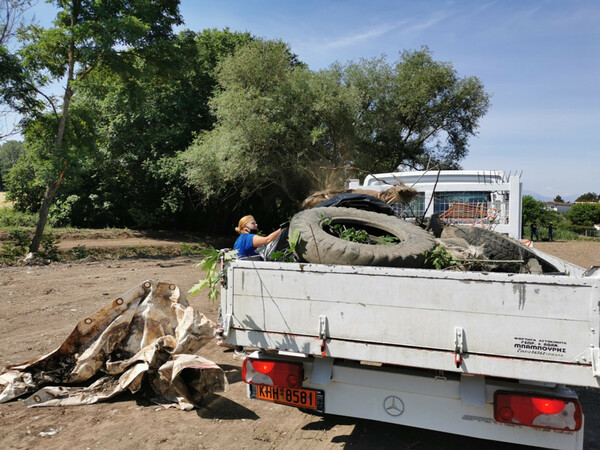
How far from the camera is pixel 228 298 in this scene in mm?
3277

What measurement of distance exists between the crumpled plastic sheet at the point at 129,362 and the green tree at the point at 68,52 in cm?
1004

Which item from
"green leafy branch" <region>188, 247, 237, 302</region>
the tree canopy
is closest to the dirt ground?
"green leafy branch" <region>188, 247, 237, 302</region>

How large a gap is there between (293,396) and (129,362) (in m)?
1.64

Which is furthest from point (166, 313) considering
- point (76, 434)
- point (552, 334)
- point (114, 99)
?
point (114, 99)

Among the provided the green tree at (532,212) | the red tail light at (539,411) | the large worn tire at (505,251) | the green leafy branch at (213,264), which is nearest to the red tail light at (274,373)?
the green leafy branch at (213,264)

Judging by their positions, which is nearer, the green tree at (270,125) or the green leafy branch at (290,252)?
the green leafy branch at (290,252)

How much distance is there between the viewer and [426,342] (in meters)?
2.75

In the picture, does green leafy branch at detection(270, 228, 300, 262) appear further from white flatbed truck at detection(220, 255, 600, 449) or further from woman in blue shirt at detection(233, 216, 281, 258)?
woman in blue shirt at detection(233, 216, 281, 258)

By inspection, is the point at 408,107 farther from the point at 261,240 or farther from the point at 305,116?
the point at 261,240

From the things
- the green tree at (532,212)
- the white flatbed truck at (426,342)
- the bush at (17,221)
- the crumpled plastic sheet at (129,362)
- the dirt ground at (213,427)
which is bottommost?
the dirt ground at (213,427)

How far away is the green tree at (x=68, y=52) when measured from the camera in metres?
12.4

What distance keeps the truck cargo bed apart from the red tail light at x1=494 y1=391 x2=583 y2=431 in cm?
18

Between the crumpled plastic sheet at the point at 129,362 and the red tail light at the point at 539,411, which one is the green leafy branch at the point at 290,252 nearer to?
the crumpled plastic sheet at the point at 129,362

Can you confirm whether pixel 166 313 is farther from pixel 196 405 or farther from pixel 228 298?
pixel 228 298
